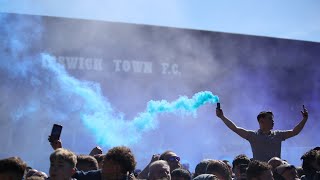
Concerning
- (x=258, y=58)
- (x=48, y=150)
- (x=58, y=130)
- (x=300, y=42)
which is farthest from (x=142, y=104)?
(x=58, y=130)

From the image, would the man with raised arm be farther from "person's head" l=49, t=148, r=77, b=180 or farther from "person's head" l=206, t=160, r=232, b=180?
"person's head" l=49, t=148, r=77, b=180

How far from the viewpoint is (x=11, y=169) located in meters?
2.84

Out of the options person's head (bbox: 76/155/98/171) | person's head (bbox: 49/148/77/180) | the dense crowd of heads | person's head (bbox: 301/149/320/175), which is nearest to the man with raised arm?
the dense crowd of heads

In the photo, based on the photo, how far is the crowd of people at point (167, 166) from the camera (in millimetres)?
2857

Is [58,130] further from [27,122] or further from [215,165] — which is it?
[27,122]

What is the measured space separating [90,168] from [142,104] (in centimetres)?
1017

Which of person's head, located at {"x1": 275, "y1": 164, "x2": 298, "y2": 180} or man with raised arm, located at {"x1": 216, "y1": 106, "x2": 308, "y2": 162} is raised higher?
man with raised arm, located at {"x1": 216, "y1": 106, "x2": 308, "y2": 162}

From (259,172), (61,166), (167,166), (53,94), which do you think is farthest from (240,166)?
(53,94)

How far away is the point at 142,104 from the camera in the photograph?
1370cm

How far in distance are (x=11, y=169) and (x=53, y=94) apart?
9.79 meters

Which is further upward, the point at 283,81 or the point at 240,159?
the point at 283,81

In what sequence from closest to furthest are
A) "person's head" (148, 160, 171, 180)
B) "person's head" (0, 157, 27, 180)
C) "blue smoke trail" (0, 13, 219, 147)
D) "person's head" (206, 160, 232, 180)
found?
"person's head" (0, 157, 27, 180), "person's head" (148, 160, 171, 180), "person's head" (206, 160, 232, 180), "blue smoke trail" (0, 13, 219, 147)

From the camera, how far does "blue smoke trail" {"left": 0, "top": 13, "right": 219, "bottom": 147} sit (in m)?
12.0

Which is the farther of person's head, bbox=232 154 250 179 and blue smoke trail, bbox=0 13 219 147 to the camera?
blue smoke trail, bbox=0 13 219 147
